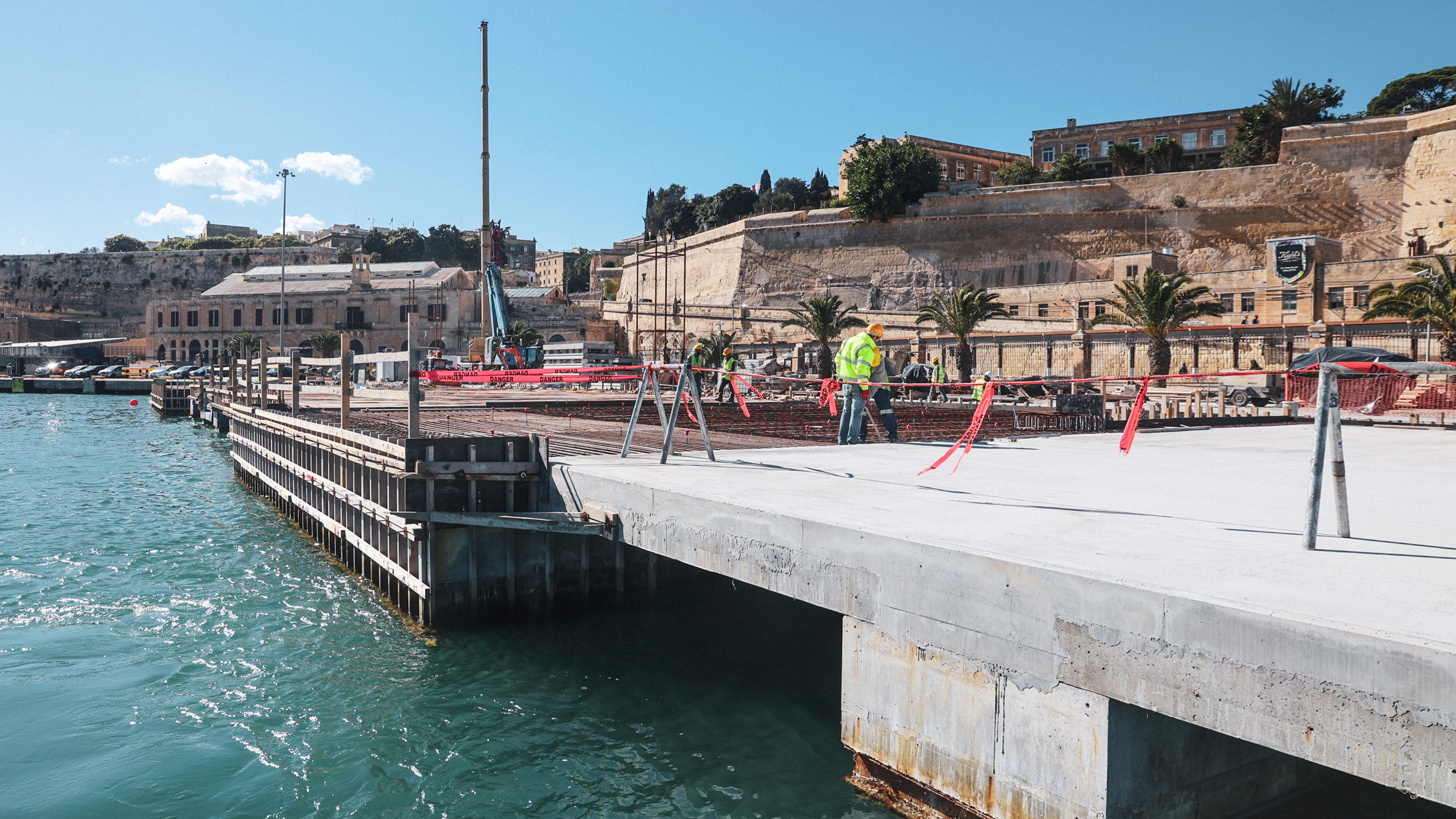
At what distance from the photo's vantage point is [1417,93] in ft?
225

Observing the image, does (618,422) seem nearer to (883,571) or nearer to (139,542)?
(139,542)

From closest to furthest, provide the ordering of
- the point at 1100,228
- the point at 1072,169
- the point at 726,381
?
the point at 726,381
the point at 1100,228
the point at 1072,169

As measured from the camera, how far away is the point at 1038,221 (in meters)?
66.4

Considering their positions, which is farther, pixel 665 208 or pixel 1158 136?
pixel 665 208

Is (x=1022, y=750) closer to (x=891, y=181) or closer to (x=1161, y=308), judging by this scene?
(x=1161, y=308)

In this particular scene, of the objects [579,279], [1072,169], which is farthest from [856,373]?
[579,279]

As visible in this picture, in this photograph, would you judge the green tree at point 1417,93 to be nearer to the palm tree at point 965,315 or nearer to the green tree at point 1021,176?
the green tree at point 1021,176

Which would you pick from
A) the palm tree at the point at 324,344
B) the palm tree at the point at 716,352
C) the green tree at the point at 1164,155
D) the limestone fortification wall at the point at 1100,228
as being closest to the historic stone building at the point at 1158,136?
the green tree at the point at 1164,155

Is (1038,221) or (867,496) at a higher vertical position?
(1038,221)

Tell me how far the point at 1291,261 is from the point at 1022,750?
5232cm

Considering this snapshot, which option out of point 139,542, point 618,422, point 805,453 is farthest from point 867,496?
point 139,542

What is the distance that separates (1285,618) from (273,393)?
103ft

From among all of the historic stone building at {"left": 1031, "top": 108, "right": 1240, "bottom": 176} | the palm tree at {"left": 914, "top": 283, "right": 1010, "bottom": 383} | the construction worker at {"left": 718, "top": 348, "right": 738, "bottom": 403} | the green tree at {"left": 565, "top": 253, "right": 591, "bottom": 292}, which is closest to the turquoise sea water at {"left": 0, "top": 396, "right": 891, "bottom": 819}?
the construction worker at {"left": 718, "top": 348, "right": 738, "bottom": 403}

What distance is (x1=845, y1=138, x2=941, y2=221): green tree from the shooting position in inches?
2820
